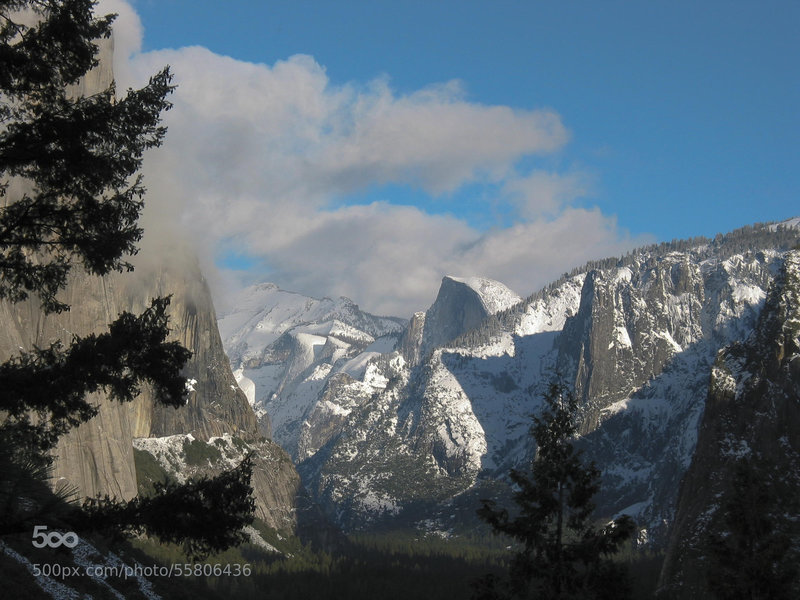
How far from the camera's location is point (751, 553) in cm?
4062

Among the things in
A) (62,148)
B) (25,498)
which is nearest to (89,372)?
(25,498)

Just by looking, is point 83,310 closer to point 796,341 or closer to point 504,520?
point 504,520

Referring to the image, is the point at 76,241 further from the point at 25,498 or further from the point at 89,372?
the point at 25,498

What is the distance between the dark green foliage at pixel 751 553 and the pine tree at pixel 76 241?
30805 millimetres

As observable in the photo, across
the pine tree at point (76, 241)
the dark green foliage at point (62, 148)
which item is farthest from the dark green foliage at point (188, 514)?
the dark green foliage at point (62, 148)

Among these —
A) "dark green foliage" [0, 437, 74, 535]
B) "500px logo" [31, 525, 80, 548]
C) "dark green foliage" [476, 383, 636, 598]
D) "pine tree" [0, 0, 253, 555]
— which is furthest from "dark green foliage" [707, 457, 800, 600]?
"dark green foliage" [0, 437, 74, 535]

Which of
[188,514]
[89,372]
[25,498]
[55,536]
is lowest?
[55,536]

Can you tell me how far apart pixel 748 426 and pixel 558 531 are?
12620 centimetres

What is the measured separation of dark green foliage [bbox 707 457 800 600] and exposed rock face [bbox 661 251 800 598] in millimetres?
74514

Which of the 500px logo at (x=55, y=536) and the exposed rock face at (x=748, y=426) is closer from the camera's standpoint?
the 500px logo at (x=55, y=536)

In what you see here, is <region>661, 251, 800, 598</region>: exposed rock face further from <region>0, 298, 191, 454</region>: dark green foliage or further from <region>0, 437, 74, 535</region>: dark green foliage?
<region>0, 437, 74, 535</region>: dark green foliage

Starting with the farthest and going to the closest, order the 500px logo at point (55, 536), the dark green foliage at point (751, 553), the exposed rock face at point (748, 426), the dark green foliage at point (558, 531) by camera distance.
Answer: the exposed rock face at point (748, 426) < the dark green foliage at point (751, 553) < the dark green foliage at point (558, 531) < the 500px logo at point (55, 536)

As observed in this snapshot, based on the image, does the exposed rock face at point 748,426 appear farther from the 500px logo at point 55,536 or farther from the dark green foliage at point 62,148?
the dark green foliage at point 62,148

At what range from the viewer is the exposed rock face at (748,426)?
393 ft
